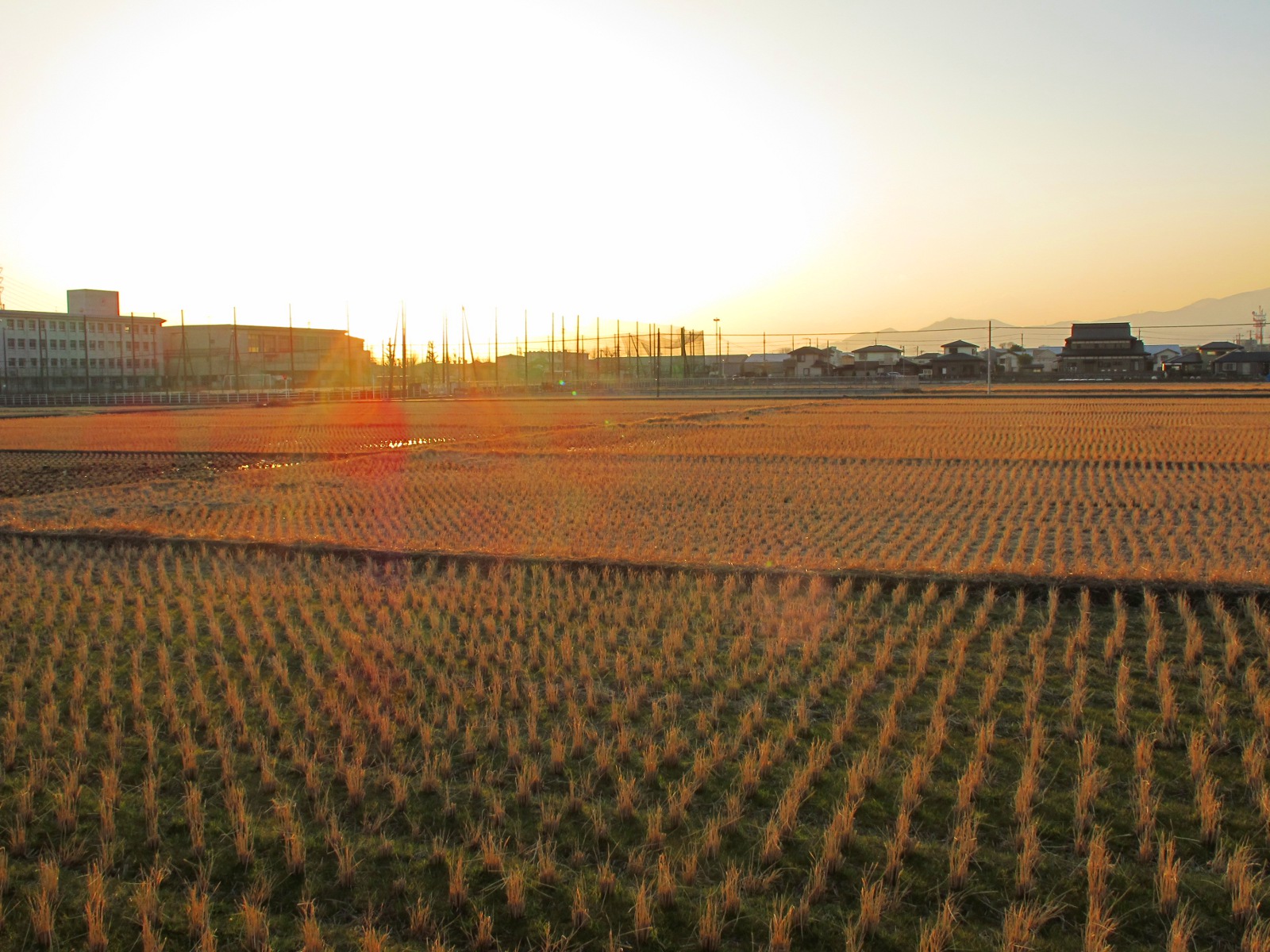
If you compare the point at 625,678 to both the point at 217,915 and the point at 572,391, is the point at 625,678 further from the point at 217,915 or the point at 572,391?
the point at 572,391

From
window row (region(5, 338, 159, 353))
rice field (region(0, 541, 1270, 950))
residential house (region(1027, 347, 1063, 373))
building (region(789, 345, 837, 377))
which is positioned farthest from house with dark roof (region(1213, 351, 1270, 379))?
window row (region(5, 338, 159, 353))

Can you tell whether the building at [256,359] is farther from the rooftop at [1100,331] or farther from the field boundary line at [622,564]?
the field boundary line at [622,564]

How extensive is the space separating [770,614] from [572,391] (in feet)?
171

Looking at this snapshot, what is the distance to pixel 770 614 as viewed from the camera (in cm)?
627

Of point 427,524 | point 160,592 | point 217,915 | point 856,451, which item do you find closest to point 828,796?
point 217,915

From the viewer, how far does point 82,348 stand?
213ft

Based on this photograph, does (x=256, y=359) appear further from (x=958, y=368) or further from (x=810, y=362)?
(x=958, y=368)

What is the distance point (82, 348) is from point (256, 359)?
10.8m

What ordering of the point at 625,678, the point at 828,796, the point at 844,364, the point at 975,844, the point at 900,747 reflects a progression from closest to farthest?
the point at 975,844 → the point at 828,796 → the point at 900,747 → the point at 625,678 → the point at 844,364

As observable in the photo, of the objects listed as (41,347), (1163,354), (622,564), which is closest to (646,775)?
(622,564)

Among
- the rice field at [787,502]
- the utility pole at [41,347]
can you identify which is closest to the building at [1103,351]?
the rice field at [787,502]

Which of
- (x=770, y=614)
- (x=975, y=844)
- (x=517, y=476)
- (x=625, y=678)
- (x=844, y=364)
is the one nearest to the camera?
(x=975, y=844)

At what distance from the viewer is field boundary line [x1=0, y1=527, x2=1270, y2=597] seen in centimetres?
658

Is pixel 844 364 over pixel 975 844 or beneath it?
over
